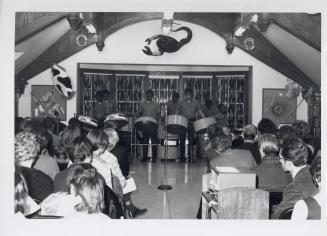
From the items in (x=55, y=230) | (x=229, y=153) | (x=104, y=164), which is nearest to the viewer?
(x=55, y=230)

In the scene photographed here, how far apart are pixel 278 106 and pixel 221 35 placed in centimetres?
163

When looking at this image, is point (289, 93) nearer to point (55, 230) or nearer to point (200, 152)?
point (200, 152)

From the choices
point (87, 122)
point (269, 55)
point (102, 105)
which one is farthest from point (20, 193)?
point (269, 55)

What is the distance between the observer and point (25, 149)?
2.43 m

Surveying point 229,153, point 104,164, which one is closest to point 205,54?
point 229,153

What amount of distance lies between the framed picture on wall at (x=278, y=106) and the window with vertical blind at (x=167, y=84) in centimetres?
46

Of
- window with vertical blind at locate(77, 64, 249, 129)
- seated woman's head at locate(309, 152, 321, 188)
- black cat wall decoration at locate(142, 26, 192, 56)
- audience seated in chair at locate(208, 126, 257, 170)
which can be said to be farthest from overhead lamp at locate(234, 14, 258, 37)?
seated woman's head at locate(309, 152, 321, 188)

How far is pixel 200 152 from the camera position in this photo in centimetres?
715

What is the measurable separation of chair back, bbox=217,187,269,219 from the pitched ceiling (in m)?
3.39

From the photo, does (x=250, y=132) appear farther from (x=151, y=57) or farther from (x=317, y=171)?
(x=151, y=57)

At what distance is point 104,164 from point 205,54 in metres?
4.83

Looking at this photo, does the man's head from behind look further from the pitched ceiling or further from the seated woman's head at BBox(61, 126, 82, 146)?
the pitched ceiling

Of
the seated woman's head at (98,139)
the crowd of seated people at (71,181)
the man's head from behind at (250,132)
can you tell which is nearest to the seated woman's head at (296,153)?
the man's head from behind at (250,132)

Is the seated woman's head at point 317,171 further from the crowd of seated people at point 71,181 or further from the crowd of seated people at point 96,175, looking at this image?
the crowd of seated people at point 71,181
